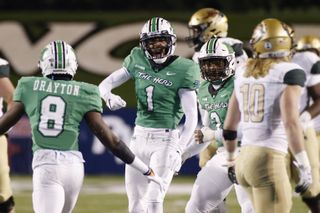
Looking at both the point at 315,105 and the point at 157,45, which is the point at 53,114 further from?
the point at 315,105

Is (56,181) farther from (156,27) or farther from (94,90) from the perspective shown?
(156,27)

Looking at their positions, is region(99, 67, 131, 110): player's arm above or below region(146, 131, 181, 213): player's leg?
above

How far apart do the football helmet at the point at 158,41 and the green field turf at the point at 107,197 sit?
3.05m

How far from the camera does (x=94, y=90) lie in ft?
20.4

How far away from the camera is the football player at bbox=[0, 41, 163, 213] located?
6062 mm

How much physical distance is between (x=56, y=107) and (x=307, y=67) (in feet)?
11.2

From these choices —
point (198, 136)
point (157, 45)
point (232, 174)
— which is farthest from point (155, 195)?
point (157, 45)

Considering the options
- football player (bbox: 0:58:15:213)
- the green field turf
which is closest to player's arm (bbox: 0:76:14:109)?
football player (bbox: 0:58:15:213)

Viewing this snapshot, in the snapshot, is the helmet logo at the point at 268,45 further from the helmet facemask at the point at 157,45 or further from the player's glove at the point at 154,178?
the helmet facemask at the point at 157,45

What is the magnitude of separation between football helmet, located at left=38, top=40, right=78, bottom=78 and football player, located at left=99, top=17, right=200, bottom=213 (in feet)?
3.65

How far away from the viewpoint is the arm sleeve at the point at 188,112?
733cm

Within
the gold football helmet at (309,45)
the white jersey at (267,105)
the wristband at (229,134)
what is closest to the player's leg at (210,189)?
the wristband at (229,134)

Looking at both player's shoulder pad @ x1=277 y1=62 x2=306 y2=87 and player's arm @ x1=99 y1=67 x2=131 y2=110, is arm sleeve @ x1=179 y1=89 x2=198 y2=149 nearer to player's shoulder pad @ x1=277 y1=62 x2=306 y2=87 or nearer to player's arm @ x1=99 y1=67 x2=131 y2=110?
player's arm @ x1=99 y1=67 x2=131 y2=110

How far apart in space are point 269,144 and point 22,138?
8.33 meters
